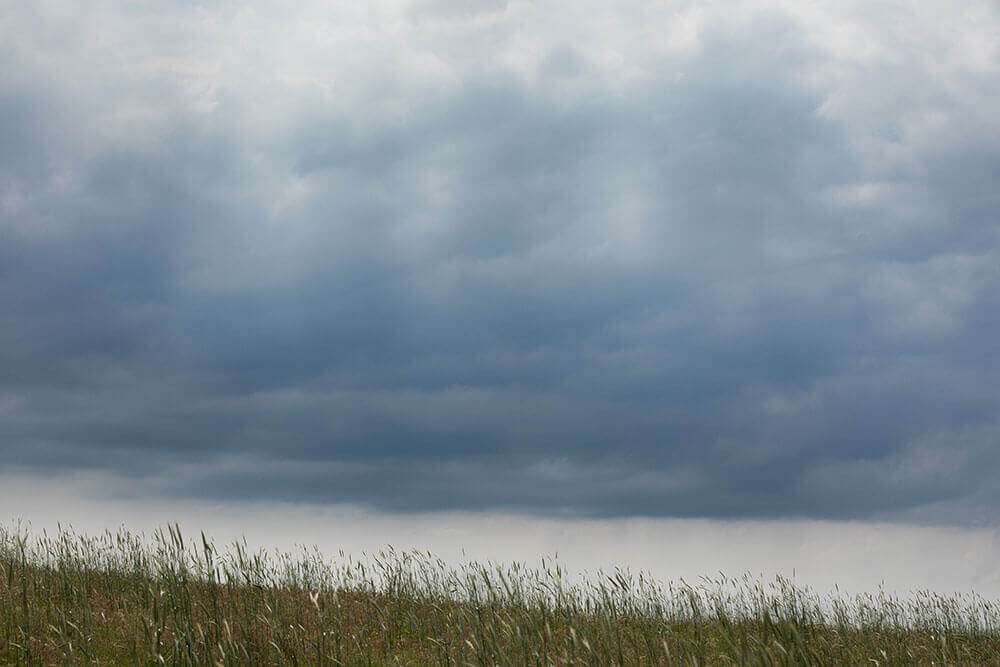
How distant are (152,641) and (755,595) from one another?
10470 millimetres

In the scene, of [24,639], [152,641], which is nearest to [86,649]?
[24,639]

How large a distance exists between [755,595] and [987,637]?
23.1 feet

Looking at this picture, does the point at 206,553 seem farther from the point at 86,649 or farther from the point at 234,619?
the point at 86,649

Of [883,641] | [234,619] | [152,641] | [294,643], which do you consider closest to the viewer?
[152,641]

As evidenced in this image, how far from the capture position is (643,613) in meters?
14.2

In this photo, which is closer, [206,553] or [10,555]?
[206,553]

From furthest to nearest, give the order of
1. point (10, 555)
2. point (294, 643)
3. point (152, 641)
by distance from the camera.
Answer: point (10, 555) → point (294, 643) → point (152, 641)

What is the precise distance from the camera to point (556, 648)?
31.8ft

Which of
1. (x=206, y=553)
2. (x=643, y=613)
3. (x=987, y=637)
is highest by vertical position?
(x=206, y=553)

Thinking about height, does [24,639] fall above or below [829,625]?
above

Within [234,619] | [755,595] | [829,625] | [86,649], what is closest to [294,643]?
[234,619]

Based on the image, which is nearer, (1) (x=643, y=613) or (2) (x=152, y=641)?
(2) (x=152, y=641)

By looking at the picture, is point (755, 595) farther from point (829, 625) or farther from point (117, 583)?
point (117, 583)

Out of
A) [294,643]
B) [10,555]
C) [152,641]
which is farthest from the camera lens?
[10,555]
